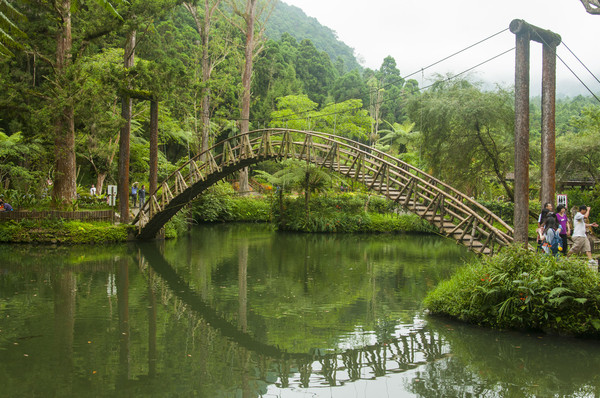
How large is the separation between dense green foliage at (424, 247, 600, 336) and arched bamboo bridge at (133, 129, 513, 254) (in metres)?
2.72

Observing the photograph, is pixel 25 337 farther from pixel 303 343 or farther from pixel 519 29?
pixel 519 29

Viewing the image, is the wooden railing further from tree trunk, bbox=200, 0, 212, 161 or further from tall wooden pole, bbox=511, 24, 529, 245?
tall wooden pole, bbox=511, 24, 529, 245

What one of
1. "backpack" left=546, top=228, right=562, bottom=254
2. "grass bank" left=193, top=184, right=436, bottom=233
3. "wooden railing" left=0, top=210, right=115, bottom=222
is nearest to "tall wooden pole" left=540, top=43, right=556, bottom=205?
"backpack" left=546, top=228, right=562, bottom=254

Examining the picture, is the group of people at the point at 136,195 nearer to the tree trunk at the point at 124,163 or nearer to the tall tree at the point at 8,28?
the tree trunk at the point at 124,163

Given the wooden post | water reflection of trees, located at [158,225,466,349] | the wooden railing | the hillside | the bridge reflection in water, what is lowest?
the bridge reflection in water

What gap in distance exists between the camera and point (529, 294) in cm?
905

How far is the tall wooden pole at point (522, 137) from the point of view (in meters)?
11.3

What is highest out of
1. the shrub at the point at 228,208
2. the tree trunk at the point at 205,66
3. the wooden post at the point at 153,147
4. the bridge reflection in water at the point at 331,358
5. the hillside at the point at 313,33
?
the hillside at the point at 313,33

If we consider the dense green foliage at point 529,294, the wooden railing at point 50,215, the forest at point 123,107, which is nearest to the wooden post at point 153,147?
the forest at point 123,107

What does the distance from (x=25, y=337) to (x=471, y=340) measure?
7628mm

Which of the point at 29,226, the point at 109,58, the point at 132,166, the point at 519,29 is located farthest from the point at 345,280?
the point at 132,166

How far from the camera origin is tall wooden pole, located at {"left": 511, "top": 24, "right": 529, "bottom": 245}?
11.3m

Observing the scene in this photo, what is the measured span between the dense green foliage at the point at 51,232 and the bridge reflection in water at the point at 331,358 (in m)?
12.9

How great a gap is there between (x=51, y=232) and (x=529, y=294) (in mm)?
18284
